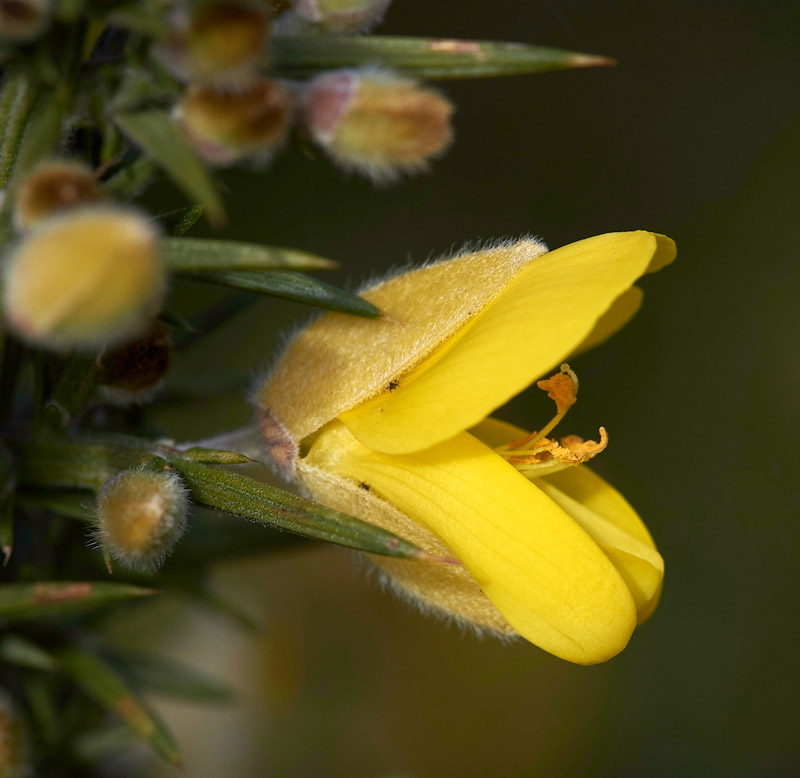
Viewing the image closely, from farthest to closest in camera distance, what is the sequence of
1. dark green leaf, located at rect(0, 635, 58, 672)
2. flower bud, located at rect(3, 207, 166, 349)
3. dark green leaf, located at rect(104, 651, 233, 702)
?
dark green leaf, located at rect(104, 651, 233, 702) < dark green leaf, located at rect(0, 635, 58, 672) < flower bud, located at rect(3, 207, 166, 349)

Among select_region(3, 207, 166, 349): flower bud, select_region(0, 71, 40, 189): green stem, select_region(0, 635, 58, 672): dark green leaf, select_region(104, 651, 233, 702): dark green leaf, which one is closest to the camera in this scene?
select_region(3, 207, 166, 349): flower bud

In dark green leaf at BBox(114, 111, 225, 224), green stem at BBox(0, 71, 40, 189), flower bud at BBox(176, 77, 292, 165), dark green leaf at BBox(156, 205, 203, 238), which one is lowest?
dark green leaf at BBox(156, 205, 203, 238)

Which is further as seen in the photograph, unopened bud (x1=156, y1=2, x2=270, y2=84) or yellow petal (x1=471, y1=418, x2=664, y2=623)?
yellow petal (x1=471, y1=418, x2=664, y2=623)

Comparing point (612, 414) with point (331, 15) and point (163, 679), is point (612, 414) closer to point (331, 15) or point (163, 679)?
point (163, 679)

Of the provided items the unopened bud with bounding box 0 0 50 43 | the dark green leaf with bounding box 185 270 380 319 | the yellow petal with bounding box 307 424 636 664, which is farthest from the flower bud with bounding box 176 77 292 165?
the yellow petal with bounding box 307 424 636 664

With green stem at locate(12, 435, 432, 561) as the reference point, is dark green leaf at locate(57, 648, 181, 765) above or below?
below

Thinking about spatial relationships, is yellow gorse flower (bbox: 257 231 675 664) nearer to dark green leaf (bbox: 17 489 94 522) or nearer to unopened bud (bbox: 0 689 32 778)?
dark green leaf (bbox: 17 489 94 522)

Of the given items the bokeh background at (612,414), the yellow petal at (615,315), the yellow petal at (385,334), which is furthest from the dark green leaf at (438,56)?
the bokeh background at (612,414)
